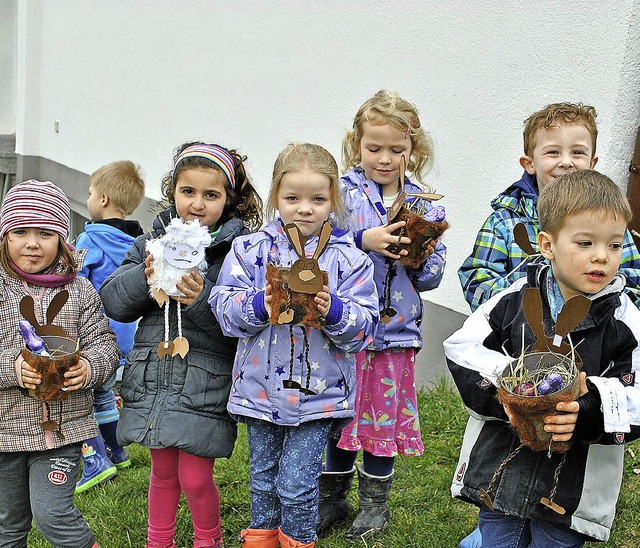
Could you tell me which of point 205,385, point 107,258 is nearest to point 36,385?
point 205,385

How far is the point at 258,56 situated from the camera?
7027 millimetres

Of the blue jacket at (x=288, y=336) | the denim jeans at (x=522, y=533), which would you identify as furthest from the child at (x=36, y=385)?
the denim jeans at (x=522, y=533)

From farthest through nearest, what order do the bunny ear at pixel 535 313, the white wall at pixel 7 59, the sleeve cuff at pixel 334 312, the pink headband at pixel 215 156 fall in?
1. the white wall at pixel 7 59
2. the pink headband at pixel 215 156
3. the sleeve cuff at pixel 334 312
4. the bunny ear at pixel 535 313

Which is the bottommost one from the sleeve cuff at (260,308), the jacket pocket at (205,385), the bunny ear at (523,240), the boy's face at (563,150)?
the jacket pocket at (205,385)

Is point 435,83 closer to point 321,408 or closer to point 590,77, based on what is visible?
point 590,77

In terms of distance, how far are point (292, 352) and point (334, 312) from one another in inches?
9.8

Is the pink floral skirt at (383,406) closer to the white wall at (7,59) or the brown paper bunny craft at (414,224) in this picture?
the brown paper bunny craft at (414,224)

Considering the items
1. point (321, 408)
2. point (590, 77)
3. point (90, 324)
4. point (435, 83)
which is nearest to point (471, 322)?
point (321, 408)

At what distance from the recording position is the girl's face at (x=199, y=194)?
318 cm

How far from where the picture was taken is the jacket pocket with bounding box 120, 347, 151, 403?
3111 millimetres

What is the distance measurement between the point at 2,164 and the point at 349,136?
11861 mm

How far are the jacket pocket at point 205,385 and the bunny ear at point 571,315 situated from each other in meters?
1.35

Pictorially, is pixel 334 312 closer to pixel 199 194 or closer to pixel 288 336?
pixel 288 336

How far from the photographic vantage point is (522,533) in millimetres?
2637
